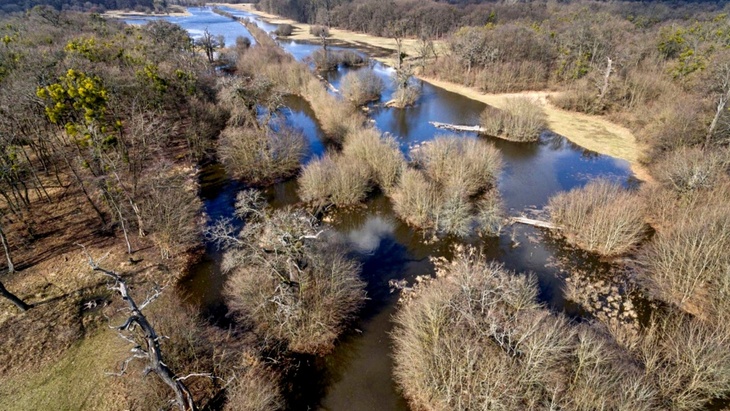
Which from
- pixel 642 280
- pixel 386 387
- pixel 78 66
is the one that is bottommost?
pixel 386 387

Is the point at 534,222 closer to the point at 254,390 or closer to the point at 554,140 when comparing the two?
the point at 554,140

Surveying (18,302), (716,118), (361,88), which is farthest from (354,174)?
(716,118)

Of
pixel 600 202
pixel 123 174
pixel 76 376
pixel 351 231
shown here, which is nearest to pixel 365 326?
pixel 351 231

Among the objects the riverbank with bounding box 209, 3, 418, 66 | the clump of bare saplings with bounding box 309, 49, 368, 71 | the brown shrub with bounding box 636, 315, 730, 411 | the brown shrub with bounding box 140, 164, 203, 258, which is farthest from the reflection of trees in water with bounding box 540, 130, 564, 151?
Result: the clump of bare saplings with bounding box 309, 49, 368, 71

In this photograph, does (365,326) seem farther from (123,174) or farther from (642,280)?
(123,174)

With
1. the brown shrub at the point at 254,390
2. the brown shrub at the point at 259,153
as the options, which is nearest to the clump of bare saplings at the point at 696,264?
the brown shrub at the point at 254,390

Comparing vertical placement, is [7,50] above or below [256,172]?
above

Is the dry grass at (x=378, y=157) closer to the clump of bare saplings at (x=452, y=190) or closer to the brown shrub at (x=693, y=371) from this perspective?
the clump of bare saplings at (x=452, y=190)

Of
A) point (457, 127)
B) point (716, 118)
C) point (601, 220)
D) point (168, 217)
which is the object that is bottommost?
point (168, 217)
